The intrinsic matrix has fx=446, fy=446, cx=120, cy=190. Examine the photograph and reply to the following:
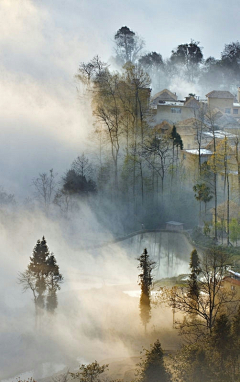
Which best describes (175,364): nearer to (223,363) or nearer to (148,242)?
(223,363)

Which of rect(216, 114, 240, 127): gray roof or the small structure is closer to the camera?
the small structure

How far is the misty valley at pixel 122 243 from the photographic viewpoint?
1348cm

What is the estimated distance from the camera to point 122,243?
74.8ft

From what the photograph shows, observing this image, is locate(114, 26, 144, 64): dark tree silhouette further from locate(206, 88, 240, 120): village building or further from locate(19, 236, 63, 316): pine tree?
locate(19, 236, 63, 316): pine tree

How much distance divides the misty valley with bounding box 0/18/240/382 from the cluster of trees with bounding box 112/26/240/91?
15028 mm

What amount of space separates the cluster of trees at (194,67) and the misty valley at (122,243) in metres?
15.0

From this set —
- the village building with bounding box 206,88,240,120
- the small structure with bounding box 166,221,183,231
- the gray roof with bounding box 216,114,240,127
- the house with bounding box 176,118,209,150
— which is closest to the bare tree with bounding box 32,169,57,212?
the small structure with bounding box 166,221,183,231

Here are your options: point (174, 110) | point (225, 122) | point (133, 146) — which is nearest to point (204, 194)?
point (133, 146)

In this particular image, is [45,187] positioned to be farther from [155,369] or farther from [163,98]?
[155,369]

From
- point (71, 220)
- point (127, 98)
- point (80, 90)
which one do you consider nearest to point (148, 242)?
point (71, 220)

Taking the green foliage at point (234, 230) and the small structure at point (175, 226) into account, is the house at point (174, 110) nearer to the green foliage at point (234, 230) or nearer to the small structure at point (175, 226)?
the small structure at point (175, 226)

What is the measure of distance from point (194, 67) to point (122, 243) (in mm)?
36044

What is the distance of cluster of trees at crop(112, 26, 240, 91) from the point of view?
51.5m

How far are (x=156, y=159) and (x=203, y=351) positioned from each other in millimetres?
18903
